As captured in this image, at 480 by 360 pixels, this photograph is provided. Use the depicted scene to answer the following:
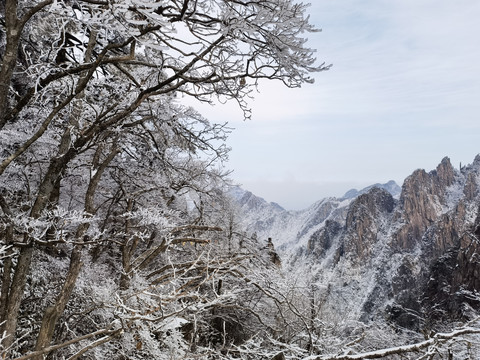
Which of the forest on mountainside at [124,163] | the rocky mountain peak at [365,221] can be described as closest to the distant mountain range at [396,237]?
the rocky mountain peak at [365,221]

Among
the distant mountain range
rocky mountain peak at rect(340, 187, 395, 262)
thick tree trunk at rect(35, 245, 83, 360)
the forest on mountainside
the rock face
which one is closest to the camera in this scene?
the forest on mountainside

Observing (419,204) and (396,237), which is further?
(419,204)

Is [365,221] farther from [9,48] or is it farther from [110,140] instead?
[9,48]

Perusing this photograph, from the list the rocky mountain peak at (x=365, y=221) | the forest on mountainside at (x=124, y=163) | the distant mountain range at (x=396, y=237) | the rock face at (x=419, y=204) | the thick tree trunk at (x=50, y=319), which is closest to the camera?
the forest on mountainside at (x=124, y=163)

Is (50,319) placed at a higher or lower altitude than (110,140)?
lower

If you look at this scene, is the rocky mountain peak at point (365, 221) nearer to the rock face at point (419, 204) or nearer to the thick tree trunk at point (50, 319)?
the rock face at point (419, 204)

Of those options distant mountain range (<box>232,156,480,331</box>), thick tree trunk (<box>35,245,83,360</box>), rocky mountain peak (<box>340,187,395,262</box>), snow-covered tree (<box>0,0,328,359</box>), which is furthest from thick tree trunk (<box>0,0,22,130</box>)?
rocky mountain peak (<box>340,187,395,262</box>)

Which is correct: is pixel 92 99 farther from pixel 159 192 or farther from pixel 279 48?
pixel 159 192

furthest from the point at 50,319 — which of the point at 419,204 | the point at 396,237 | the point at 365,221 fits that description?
the point at 419,204

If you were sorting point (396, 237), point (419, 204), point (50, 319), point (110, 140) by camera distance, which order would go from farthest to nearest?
1. point (419, 204)
2. point (396, 237)
3. point (110, 140)
4. point (50, 319)

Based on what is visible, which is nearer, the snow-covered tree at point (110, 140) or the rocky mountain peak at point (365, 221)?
the snow-covered tree at point (110, 140)

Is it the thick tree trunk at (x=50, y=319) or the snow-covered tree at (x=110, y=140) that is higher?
the snow-covered tree at (x=110, y=140)

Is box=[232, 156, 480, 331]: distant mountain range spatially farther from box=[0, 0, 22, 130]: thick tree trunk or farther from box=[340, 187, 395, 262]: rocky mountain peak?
box=[0, 0, 22, 130]: thick tree trunk

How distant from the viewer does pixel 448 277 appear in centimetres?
4762
